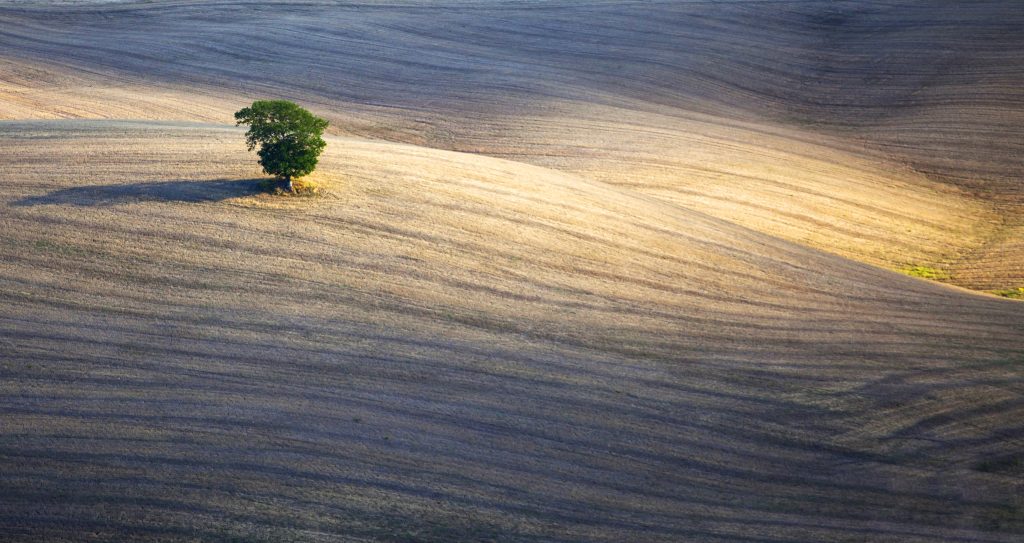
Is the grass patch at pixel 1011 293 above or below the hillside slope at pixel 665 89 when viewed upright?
below

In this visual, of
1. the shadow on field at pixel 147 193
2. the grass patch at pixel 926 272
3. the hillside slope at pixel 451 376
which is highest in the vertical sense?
the shadow on field at pixel 147 193

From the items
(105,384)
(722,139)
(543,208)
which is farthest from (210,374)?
(722,139)

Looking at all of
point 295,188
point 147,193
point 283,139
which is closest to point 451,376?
point 295,188

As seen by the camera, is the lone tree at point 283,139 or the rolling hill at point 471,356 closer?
the rolling hill at point 471,356

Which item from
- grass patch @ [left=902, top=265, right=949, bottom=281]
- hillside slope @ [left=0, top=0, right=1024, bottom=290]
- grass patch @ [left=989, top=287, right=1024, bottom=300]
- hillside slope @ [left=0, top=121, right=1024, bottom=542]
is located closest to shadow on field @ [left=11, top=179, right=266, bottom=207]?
Answer: hillside slope @ [left=0, top=121, right=1024, bottom=542]

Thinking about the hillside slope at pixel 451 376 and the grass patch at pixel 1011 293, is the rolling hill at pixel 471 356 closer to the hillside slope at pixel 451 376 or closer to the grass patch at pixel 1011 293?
the hillside slope at pixel 451 376

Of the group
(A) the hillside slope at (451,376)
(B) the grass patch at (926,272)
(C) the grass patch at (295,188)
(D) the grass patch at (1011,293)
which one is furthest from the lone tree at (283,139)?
(D) the grass patch at (1011,293)

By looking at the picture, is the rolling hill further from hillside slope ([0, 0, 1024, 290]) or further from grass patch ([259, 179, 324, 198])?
hillside slope ([0, 0, 1024, 290])

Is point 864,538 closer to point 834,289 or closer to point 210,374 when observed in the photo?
point 834,289
